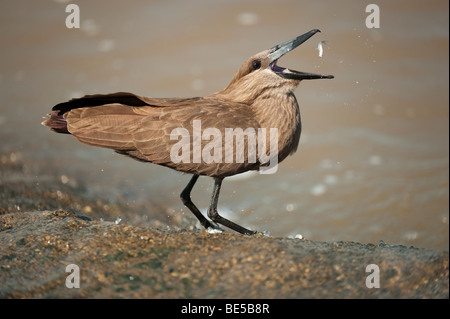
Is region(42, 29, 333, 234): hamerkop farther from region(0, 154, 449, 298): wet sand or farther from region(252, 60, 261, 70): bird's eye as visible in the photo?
region(0, 154, 449, 298): wet sand

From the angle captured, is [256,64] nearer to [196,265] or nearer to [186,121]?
[186,121]

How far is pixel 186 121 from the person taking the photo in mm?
4945

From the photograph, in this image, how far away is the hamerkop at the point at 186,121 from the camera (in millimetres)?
4941

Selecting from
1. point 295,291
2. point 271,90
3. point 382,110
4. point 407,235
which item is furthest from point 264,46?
point 295,291

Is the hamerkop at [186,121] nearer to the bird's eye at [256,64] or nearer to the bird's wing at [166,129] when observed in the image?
the bird's wing at [166,129]

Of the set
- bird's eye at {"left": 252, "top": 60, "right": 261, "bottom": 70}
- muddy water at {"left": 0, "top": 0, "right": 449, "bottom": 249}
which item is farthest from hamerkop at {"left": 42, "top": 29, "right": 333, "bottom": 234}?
muddy water at {"left": 0, "top": 0, "right": 449, "bottom": 249}

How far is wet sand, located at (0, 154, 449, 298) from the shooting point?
11.5ft

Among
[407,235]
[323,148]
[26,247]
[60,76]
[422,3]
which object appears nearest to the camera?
[26,247]

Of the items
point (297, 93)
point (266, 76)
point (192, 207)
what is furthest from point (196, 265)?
point (297, 93)

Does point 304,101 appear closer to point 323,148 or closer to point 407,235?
point 323,148

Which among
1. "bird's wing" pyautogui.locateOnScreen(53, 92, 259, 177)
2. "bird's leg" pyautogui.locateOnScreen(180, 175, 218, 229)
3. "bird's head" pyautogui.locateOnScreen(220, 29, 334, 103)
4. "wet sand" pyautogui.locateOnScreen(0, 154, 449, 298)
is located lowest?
"bird's leg" pyautogui.locateOnScreen(180, 175, 218, 229)

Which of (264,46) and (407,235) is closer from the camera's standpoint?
(407,235)

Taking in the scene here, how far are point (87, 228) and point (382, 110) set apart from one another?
7.04 m

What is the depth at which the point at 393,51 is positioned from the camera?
11508 mm
